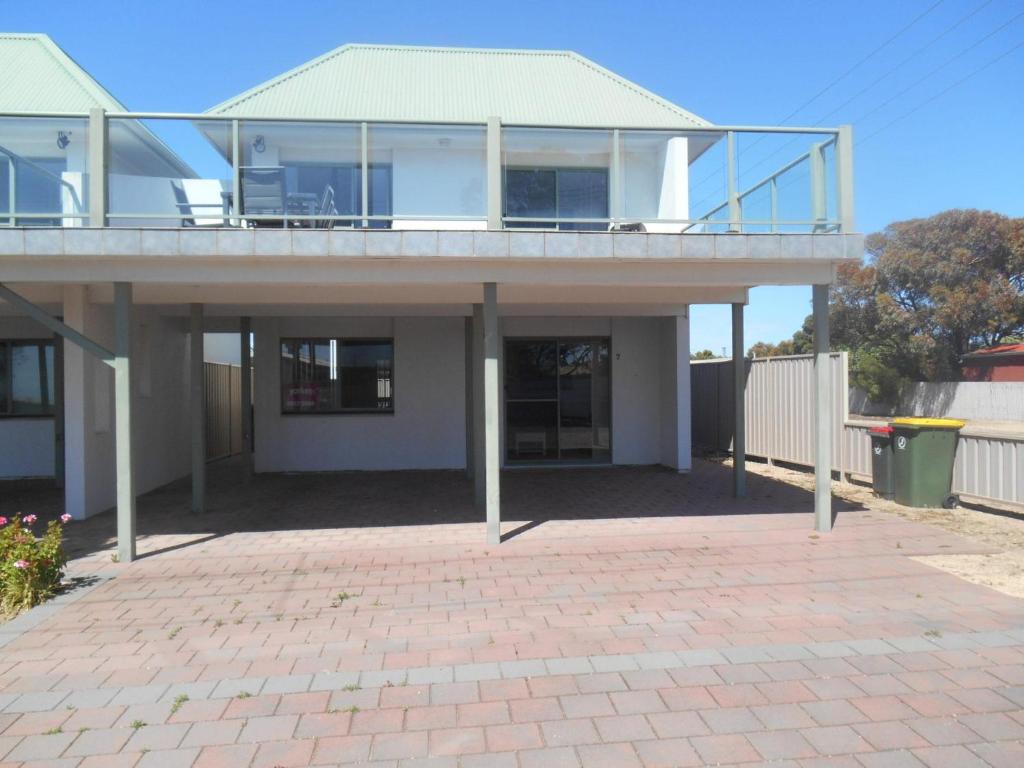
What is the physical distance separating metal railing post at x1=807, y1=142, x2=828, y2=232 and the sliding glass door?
6.17 metres

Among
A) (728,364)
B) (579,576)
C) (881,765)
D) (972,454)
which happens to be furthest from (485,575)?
(728,364)

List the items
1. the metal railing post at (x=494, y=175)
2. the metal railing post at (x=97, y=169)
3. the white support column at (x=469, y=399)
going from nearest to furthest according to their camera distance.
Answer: the metal railing post at (x=97, y=169), the metal railing post at (x=494, y=175), the white support column at (x=469, y=399)

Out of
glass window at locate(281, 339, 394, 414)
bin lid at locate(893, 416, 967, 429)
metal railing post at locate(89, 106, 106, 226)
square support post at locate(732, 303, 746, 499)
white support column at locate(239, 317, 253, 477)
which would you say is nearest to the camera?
metal railing post at locate(89, 106, 106, 226)

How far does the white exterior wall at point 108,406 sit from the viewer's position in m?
8.61

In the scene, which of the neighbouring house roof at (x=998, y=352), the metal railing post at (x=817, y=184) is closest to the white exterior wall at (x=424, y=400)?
the metal railing post at (x=817, y=184)

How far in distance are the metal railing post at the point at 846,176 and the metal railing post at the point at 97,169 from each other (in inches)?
284

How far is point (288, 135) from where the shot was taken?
7.00 metres

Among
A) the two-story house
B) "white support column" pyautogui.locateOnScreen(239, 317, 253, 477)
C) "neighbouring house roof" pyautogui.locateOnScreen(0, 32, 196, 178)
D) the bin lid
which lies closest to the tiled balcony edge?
the two-story house

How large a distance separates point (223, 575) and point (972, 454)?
878cm

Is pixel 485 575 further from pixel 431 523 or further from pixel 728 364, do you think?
pixel 728 364

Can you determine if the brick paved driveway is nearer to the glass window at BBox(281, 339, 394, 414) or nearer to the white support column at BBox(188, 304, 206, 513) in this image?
the white support column at BBox(188, 304, 206, 513)

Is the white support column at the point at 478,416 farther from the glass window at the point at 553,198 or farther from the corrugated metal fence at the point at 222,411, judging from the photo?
the corrugated metal fence at the point at 222,411

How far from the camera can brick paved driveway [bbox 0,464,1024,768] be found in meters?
3.53

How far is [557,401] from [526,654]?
8.97 m
